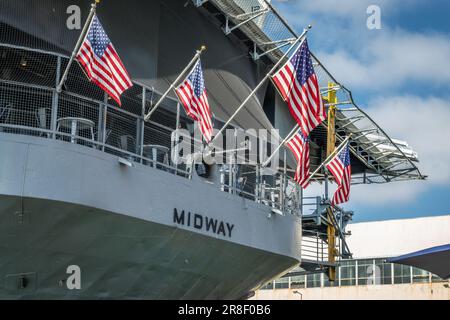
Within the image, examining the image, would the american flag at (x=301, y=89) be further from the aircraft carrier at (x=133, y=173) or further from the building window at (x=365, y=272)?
the building window at (x=365, y=272)

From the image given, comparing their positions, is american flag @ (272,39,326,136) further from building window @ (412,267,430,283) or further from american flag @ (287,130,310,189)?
building window @ (412,267,430,283)

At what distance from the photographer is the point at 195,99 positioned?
19875 millimetres

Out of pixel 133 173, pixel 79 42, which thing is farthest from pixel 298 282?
pixel 79 42

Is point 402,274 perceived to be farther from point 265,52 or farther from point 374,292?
point 265,52

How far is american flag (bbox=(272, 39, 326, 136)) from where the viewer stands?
21.8m

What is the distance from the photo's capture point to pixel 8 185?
49.2 ft

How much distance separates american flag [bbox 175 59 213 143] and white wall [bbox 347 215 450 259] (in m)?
37.1

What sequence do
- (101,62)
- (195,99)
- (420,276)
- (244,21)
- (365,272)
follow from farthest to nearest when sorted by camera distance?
(365,272)
(420,276)
(244,21)
(195,99)
(101,62)

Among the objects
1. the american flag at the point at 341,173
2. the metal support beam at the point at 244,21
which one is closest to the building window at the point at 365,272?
the american flag at the point at 341,173

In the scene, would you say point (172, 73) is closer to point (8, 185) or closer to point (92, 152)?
point (92, 152)

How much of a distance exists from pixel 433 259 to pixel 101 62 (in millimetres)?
9312

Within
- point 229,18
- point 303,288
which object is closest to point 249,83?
point 229,18

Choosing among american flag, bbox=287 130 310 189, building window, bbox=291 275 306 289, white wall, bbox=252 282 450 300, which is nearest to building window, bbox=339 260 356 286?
white wall, bbox=252 282 450 300

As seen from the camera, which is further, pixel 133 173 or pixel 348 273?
pixel 348 273
